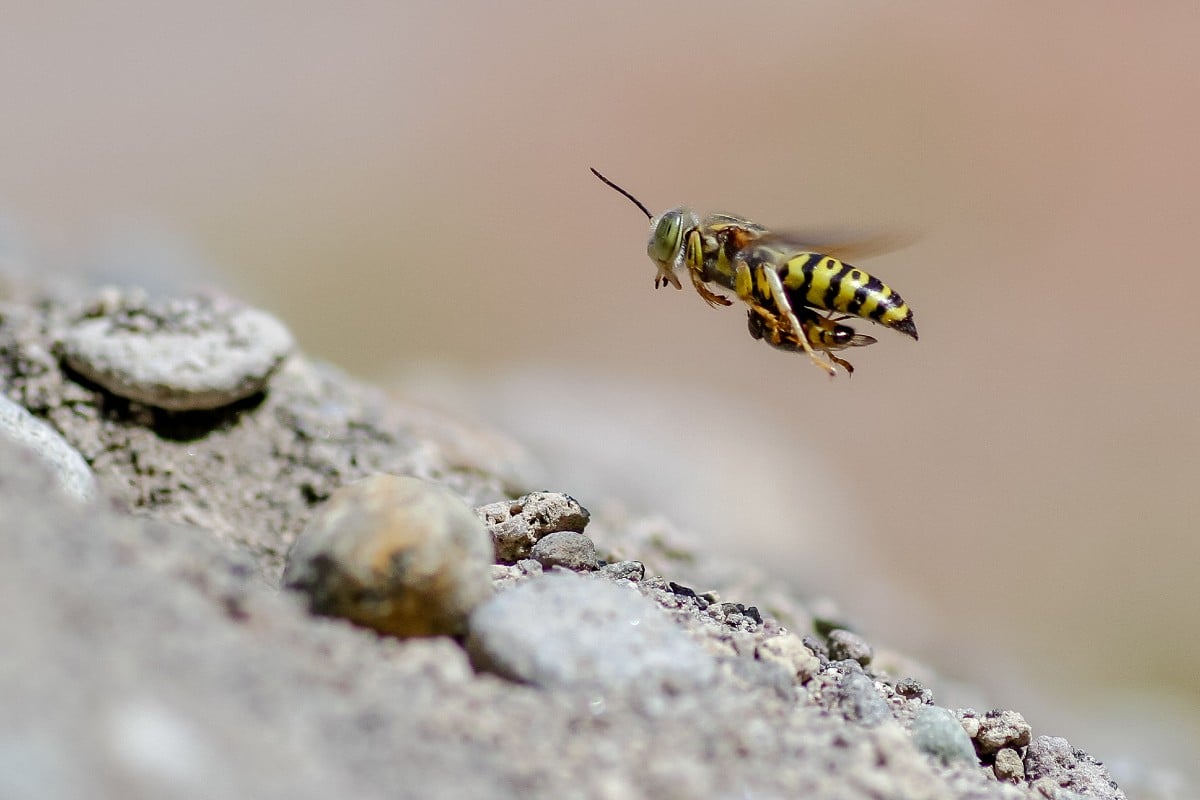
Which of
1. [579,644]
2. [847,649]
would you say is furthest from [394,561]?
[847,649]

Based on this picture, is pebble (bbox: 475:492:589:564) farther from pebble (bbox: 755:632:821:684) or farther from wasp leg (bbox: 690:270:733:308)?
wasp leg (bbox: 690:270:733:308)

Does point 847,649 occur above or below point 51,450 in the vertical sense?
above

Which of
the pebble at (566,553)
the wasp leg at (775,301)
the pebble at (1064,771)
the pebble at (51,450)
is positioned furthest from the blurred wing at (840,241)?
the pebble at (51,450)

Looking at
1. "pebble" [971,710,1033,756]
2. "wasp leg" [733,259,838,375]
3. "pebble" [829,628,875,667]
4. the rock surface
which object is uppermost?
"wasp leg" [733,259,838,375]

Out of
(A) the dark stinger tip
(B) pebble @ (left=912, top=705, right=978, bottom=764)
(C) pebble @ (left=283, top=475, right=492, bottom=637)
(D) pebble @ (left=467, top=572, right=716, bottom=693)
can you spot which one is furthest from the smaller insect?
(C) pebble @ (left=283, top=475, right=492, bottom=637)

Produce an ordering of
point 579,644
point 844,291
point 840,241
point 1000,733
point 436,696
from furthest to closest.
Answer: point 840,241 < point 844,291 < point 1000,733 < point 579,644 < point 436,696

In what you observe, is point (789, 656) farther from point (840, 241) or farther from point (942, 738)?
point (840, 241)

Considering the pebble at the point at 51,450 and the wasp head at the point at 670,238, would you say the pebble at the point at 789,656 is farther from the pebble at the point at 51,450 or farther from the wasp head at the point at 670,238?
the pebble at the point at 51,450
